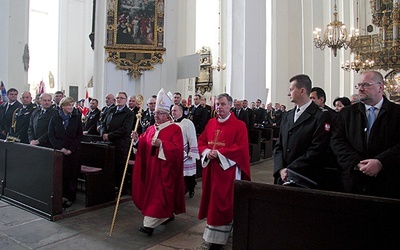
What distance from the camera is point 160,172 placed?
15.2 feet

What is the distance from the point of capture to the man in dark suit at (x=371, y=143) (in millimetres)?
2760

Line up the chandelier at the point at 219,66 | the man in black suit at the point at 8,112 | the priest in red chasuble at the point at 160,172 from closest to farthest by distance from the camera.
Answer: the priest in red chasuble at the point at 160,172
the man in black suit at the point at 8,112
the chandelier at the point at 219,66

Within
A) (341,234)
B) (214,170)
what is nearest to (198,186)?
(214,170)

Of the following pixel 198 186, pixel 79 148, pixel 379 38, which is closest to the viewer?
pixel 79 148

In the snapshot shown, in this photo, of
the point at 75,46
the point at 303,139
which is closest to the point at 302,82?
the point at 303,139

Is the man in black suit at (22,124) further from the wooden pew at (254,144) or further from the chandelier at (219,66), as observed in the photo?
the chandelier at (219,66)

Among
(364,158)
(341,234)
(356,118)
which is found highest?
(356,118)

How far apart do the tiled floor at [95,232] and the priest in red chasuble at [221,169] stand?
38 centimetres

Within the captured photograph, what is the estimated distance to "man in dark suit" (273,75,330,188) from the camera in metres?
3.34

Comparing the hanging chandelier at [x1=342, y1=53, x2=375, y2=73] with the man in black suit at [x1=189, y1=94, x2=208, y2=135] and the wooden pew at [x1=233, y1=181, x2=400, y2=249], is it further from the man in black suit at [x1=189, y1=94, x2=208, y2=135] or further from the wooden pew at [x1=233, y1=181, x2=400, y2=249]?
the wooden pew at [x1=233, y1=181, x2=400, y2=249]

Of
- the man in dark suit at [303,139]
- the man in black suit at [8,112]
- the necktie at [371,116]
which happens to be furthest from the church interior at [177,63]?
the man in black suit at [8,112]

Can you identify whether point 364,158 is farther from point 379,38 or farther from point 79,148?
point 379,38

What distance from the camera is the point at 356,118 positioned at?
3.08m

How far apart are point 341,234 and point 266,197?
1.88 feet
